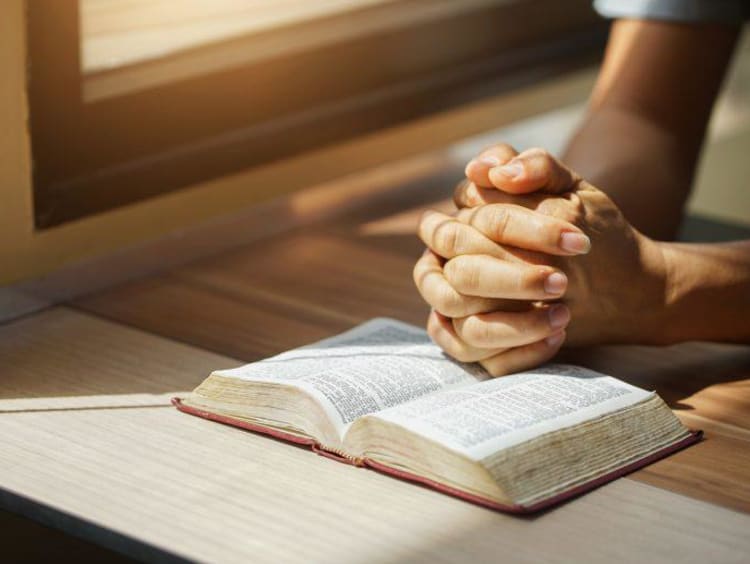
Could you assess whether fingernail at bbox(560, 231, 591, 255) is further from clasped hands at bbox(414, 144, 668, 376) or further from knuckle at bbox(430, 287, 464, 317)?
knuckle at bbox(430, 287, 464, 317)

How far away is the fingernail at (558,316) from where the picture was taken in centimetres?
100

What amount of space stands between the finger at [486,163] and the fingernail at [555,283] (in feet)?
0.40

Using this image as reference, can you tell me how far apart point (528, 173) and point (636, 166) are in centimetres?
45

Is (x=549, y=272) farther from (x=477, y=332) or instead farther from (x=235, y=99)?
(x=235, y=99)

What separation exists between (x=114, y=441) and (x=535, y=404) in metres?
0.33

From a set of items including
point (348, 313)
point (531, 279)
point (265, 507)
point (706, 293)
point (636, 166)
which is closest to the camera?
point (265, 507)

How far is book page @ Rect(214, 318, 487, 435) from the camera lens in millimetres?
926

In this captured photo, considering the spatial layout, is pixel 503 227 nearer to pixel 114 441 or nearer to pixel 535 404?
pixel 535 404

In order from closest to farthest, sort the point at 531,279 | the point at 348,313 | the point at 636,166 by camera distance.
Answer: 1. the point at 531,279
2. the point at 348,313
3. the point at 636,166

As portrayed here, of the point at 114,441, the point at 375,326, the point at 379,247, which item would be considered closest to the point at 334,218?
the point at 379,247

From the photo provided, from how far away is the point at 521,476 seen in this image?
841mm

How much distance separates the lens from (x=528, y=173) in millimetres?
1023

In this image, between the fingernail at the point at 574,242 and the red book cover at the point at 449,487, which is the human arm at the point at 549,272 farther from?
the red book cover at the point at 449,487

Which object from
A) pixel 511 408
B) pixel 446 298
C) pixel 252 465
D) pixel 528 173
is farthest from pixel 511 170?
pixel 252 465
